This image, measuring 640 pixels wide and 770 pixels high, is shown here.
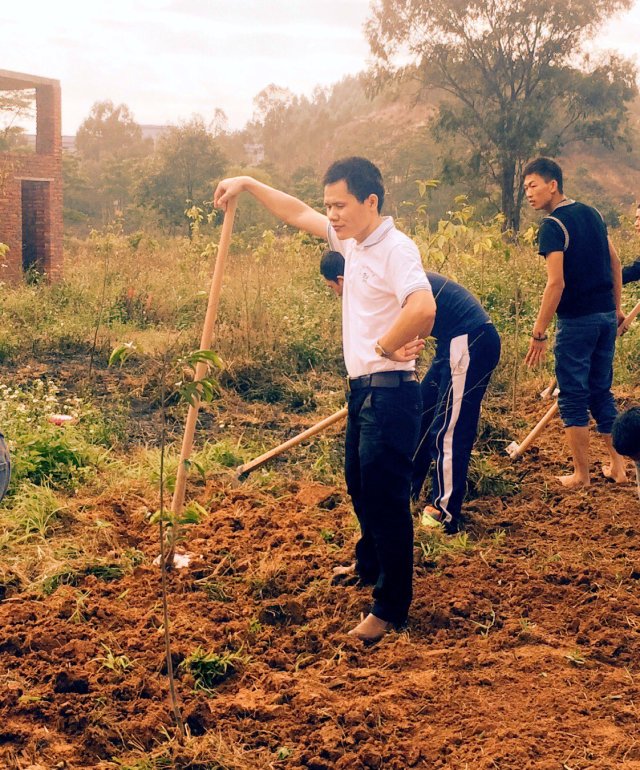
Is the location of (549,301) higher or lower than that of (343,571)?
higher

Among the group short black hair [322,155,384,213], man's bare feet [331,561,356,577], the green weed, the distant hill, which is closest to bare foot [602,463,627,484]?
man's bare feet [331,561,356,577]

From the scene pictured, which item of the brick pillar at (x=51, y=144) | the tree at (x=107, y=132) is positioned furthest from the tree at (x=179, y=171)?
the tree at (x=107, y=132)

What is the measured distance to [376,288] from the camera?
3.39m

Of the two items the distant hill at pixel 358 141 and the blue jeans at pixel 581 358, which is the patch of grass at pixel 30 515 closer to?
the blue jeans at pixel 581 358

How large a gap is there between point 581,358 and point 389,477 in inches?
90.8

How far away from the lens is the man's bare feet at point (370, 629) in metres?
3.57

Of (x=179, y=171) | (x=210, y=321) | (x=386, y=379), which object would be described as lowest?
(x=386, y=379)

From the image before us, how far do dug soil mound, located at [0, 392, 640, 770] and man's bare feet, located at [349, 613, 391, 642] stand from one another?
5 centimetres

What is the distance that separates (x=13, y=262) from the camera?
60.8 feet

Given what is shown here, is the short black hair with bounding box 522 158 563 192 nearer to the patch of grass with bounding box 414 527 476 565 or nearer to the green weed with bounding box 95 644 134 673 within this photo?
the patch of grass with bounding box 414 527 476 565

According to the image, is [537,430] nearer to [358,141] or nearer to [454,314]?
[454,314]

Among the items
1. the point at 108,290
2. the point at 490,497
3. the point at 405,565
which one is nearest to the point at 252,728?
the point at 405,565

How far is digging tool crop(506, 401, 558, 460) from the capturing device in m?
5.65

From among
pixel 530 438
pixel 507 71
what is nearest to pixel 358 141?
pixel 507 71
